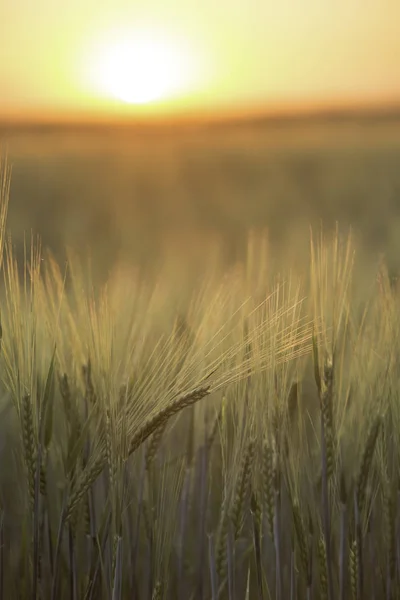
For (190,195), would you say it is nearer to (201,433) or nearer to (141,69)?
(141,69)

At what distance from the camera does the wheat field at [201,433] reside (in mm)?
568

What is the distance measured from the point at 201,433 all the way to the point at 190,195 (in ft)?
2.46

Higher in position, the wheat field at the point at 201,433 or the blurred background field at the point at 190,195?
the blurred background field at the point at 190,195

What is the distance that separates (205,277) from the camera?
748 mm

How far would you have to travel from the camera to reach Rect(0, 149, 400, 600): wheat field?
1.86 ft

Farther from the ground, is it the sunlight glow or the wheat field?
the sunlight glow

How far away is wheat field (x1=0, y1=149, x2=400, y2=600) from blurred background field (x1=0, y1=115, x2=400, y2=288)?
14 cm

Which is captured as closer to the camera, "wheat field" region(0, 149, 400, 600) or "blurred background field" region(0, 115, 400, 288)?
"wheat field" region(0, 149, 400, 600)

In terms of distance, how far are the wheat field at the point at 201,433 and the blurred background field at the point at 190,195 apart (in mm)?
143

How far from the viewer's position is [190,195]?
134cm

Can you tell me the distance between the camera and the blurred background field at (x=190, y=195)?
35.0 inches

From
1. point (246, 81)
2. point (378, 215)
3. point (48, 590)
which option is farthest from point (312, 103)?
point (48, 590)

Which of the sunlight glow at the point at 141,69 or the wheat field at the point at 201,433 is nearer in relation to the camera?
the wheat field at the point at 201,433

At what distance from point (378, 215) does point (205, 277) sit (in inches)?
23.0
